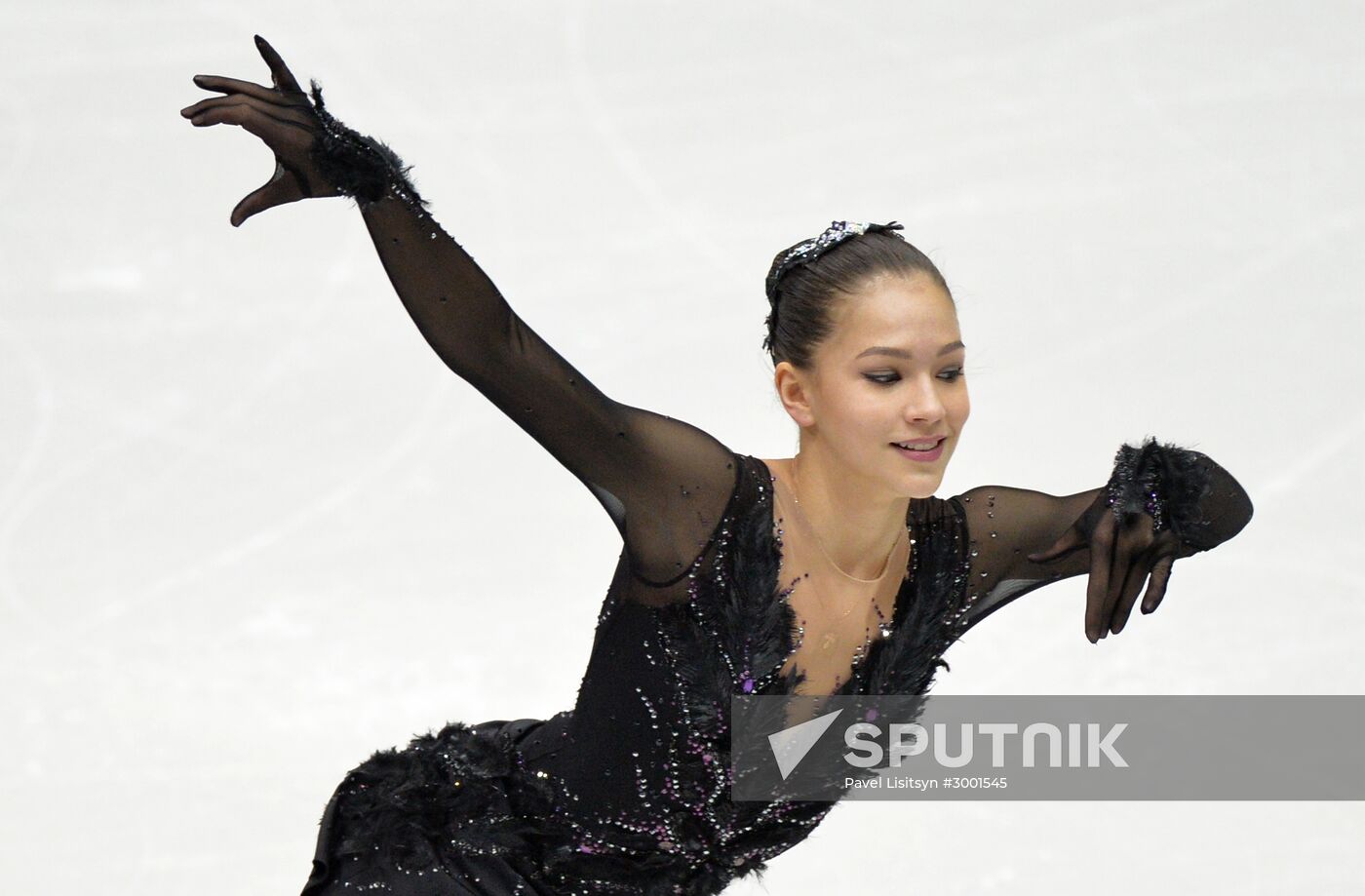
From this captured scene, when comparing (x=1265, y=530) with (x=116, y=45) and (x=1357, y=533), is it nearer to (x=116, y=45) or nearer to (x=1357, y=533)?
(x=1357, y=533)

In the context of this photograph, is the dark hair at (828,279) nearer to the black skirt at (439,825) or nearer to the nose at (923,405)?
the nose at (923,405)

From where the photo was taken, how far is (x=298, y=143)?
7.77 ft

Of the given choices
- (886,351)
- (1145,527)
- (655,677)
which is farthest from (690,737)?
(1145,527)

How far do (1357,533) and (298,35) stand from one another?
3.60m

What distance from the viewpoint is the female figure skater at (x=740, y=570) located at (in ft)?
8.73

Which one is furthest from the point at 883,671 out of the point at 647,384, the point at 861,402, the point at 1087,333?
the point at 1087,333

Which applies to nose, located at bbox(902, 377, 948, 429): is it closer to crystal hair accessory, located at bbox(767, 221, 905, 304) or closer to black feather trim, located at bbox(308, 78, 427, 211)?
crystal hair accessory, located at bbox(767, 221, 905, 304)

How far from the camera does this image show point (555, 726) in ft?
9.74

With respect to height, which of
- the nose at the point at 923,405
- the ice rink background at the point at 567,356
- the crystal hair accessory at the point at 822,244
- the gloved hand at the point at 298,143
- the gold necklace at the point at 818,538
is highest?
the ice rink background at the point at 567,356

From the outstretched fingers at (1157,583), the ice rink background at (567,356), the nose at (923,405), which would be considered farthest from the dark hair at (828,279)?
the ice rink background at (567,356)

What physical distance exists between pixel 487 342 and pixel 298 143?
347 millimetres
